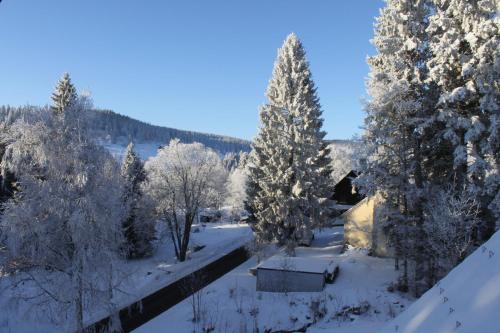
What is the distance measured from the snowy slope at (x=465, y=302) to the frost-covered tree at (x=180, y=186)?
1278 inches

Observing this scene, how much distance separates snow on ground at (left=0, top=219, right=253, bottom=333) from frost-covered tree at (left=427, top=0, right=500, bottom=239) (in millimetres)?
17849

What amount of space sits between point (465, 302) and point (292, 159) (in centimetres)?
2729

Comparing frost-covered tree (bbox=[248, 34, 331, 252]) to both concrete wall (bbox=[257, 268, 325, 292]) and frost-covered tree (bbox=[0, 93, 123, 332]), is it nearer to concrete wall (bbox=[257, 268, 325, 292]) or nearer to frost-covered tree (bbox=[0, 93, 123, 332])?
concrete wall (bbox=[257, 268, 325, 292])

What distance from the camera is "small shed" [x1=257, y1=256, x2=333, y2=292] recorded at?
24.5m

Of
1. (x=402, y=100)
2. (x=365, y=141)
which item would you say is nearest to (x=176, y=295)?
(x=365, y=141)

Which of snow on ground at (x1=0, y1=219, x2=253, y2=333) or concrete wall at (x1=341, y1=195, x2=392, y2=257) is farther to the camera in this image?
concrete wall at (x1=341, y1=195, x2=392, y2=257)

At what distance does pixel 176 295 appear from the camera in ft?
88.8

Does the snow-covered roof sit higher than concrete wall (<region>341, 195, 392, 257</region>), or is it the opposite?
concrete wall (<region>341, 195, 392, 257</region>)

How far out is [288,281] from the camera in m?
25.3

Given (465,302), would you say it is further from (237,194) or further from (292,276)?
(237,194)

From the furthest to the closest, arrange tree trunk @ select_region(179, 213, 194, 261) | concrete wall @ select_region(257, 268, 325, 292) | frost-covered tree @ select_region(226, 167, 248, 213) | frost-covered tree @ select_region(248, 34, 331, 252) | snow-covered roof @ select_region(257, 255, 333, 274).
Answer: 1. frost-covered tree @ select_region(226, 167, 248, 213)
2. tree trunk @ select_region(179, 213, 194, 261)
3. frost-covered tree @ select_region(248, 34, 331, 252)
4. snow-covered roof @ select_region(257, 255, 333, 274)
5. concrete wall @ select_region(257, 268, 325, 292)

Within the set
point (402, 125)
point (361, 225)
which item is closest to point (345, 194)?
point (361, 225)

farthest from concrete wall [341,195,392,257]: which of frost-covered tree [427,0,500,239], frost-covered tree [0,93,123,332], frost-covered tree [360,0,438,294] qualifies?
frost-covered tree [0,93,123,332]

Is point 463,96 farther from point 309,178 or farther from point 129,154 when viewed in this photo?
point 129,154
